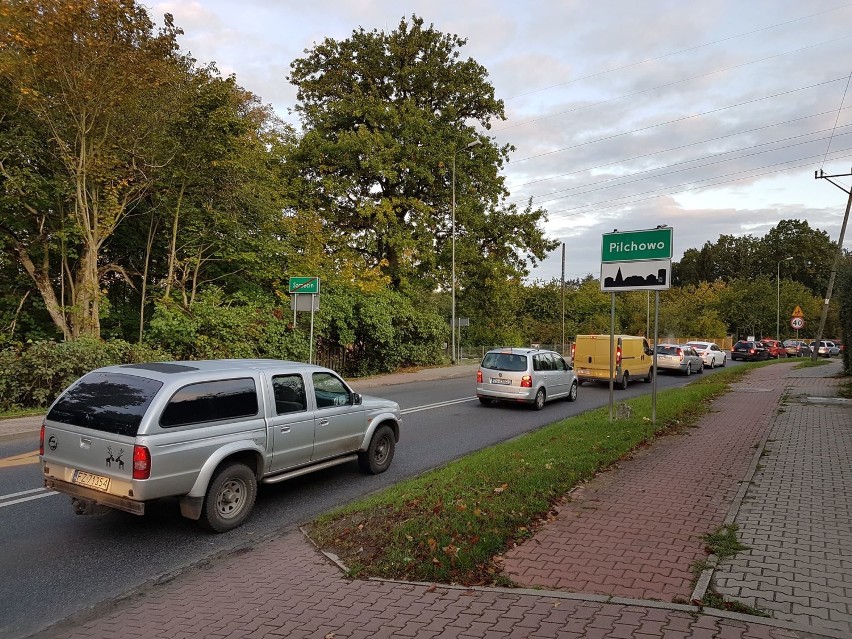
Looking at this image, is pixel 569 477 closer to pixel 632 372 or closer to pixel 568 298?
pixel 632 372

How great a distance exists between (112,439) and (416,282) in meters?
23.9

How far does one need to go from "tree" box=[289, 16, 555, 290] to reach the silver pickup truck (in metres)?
19.1

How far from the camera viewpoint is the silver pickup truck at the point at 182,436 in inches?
194

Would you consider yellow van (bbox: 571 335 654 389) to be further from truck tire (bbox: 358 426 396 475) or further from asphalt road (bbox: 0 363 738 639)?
truck tire (bbox: 358 426 396 475)

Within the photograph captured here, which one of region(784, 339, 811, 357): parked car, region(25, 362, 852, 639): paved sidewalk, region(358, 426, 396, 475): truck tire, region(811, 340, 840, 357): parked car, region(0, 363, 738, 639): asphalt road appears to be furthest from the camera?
region(811, 340, 840, 357): parked car

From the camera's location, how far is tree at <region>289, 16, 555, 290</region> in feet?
87.6

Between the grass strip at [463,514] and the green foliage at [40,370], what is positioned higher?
the green foliage at [40,370]

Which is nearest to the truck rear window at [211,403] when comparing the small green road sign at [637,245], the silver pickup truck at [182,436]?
the silver pickup truck at [182,436]

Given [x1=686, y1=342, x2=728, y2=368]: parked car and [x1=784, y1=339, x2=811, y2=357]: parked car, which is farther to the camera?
[x1=784, y1=339, x2=811, y2=357]: parked car

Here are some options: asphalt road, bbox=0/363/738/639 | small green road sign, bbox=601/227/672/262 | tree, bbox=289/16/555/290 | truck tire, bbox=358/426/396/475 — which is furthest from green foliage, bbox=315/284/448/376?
truck tire, bbox=358/426/396/475

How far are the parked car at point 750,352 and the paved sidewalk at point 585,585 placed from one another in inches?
1532

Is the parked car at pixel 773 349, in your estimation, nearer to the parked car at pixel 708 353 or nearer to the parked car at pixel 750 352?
the parked car at pixel 750 352

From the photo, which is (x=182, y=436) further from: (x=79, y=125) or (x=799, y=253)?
(x=799, y=253)

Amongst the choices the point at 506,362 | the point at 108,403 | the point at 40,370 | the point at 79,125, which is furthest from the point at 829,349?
the point at 108,403
